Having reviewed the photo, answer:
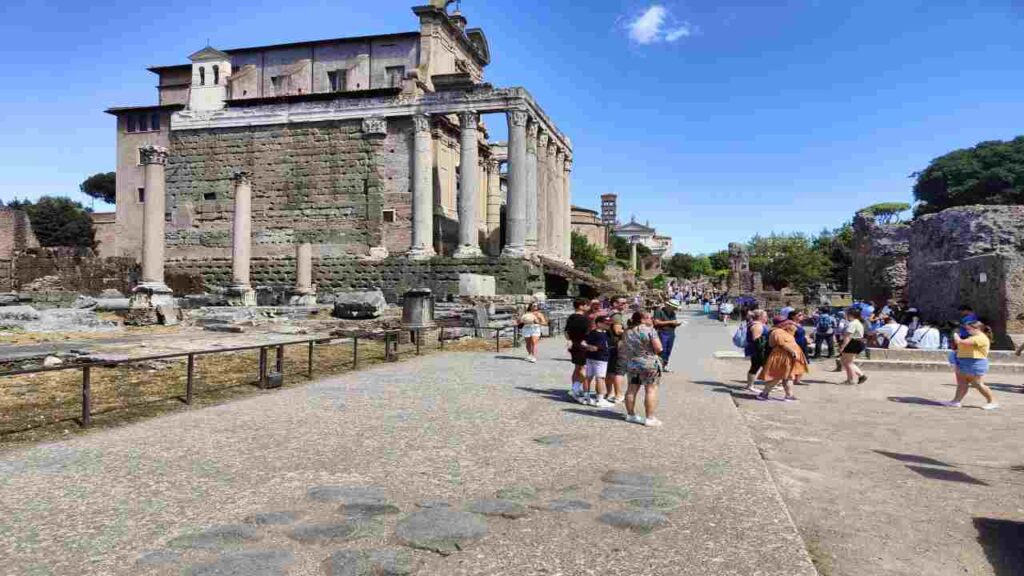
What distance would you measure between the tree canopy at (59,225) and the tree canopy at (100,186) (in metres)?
10.3

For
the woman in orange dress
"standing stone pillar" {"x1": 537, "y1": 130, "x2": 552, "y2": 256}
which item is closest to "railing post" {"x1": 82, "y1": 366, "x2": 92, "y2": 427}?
the woman in orange dress

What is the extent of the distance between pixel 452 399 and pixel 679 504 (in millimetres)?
4789

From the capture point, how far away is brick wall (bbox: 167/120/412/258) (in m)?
31.6

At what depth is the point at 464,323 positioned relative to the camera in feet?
67.8

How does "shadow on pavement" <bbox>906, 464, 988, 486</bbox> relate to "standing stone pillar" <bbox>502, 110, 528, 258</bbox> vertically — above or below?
below

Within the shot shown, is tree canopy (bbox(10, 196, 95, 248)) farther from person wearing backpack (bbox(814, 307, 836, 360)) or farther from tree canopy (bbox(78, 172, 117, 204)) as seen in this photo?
person wearing backpack (bbox(814, 307, 836, 360))

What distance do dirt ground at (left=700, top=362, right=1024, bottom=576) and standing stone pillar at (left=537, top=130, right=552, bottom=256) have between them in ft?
79.3

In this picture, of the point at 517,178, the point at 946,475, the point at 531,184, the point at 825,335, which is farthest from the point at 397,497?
the point at 531,184

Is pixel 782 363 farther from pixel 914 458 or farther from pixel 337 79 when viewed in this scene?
pixel 337 79

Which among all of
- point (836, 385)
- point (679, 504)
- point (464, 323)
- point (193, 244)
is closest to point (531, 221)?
point (464, 323)

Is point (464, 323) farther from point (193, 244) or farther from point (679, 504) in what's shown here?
point (193, 244)

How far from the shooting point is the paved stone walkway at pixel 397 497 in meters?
3.76

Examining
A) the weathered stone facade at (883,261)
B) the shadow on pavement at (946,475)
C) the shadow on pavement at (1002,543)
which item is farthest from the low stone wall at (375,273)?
the shadow on pavement at (1002,543)

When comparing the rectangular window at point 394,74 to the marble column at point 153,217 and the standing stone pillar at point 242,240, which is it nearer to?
the standing stone pillar at point 242,240
